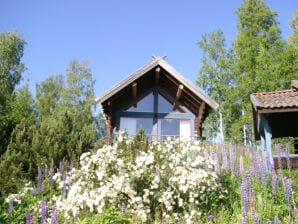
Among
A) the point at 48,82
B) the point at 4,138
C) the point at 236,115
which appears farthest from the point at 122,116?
the point at 48,82

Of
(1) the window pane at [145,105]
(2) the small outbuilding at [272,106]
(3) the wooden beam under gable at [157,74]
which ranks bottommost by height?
(2) the small outbuilding at [272,106]

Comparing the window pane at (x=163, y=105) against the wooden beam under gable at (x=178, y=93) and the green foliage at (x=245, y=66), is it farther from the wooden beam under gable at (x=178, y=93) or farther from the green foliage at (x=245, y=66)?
the green foliage at (x=245, y=66)

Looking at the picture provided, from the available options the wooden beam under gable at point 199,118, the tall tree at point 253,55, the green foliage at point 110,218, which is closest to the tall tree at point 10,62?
the wooden beam under gable at point 199,118

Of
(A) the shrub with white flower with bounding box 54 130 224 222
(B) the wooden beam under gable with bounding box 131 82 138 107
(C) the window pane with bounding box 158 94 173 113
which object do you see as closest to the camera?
(A) the shrub with white flower with bounding box 54 130 224 222

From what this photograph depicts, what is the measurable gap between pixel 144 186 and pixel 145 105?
1018 centimetres

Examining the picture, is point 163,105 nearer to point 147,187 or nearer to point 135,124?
point 135,124

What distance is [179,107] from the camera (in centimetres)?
1609

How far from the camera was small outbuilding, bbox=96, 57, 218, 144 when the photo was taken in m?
15.1

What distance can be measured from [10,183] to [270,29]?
23420 millimetres

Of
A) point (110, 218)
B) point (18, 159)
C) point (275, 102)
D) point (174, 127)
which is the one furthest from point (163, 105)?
point (110, 218)

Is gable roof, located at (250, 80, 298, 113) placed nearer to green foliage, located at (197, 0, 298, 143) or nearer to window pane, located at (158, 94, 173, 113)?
window pane, located at (158, 94, 173, 113)

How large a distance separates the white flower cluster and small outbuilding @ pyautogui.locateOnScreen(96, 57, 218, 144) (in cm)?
841

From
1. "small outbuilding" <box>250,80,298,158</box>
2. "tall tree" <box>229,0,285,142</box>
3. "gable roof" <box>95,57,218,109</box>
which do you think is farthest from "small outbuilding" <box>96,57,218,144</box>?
"tall tree" <box>229,0,285,142</box>

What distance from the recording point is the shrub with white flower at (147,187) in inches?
219
